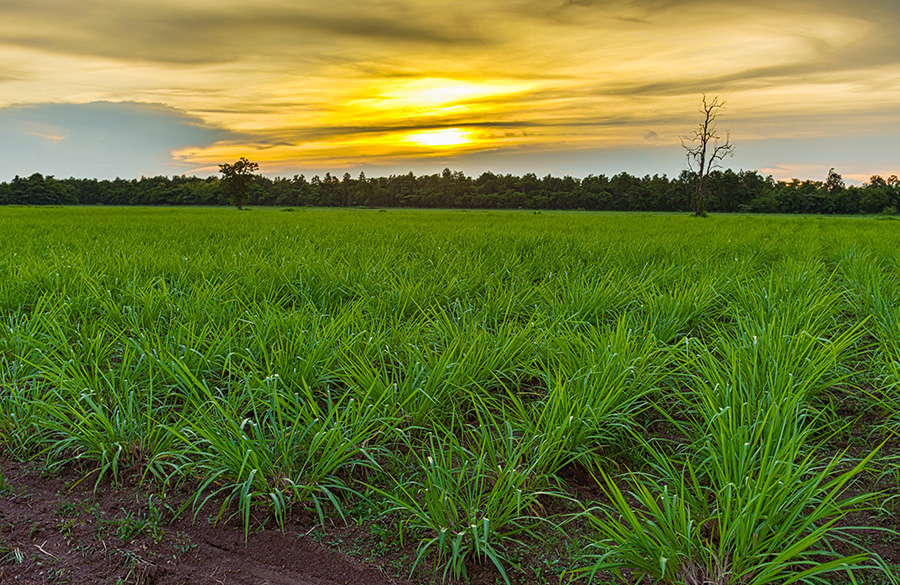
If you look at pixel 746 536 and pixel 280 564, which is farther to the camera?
pixel 280 564

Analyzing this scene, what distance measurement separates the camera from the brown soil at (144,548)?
2.06 metres

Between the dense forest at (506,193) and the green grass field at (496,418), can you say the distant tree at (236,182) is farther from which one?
the green grass field at (496,418)

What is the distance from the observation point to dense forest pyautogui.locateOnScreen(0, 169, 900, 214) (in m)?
70.5

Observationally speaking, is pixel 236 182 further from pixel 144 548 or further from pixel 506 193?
pixel 144 548

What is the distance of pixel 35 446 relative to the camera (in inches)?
117

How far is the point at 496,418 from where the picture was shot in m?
3.27

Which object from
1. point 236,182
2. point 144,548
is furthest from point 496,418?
point 236,182

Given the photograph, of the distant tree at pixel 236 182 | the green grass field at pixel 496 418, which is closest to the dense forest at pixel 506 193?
the distant tree at pixel 236 182

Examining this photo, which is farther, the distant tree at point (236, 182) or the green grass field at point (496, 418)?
the distant tree at point (236, 182)

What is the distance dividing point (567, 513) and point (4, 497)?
256cm

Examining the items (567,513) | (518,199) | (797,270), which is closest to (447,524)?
(567,513)

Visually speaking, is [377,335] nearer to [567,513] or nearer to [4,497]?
[567,513]

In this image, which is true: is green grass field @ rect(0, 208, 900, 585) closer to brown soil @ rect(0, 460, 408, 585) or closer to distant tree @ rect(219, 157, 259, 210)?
brown soil @ rect(0, 460, 408, 585)

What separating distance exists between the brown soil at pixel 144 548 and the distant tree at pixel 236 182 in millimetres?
72719
